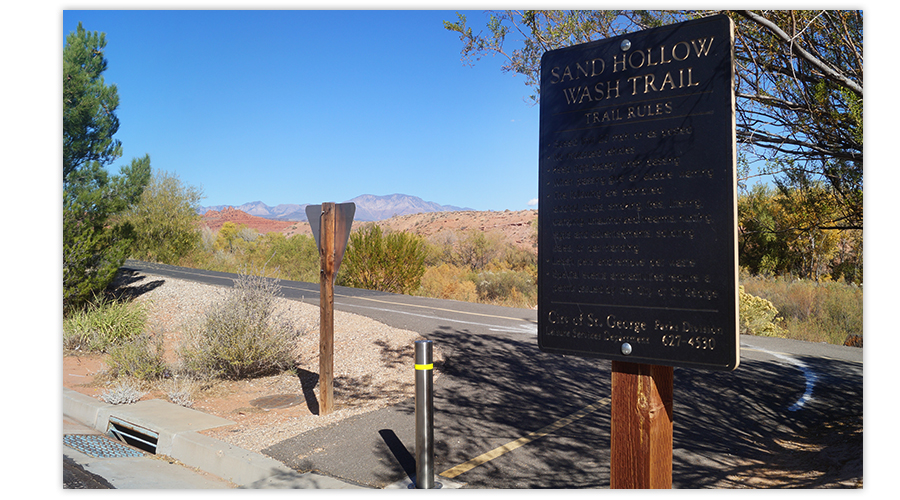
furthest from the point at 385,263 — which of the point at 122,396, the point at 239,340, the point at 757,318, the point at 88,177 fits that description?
the point at 122,396

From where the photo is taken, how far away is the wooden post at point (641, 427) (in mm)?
2594

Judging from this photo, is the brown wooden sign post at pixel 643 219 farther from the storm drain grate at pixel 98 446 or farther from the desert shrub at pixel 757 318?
the desert shrub at pixel 757 318

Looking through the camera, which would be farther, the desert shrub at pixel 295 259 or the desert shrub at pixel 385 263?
the desert shrub at pixel 295 259

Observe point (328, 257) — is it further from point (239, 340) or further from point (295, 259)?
point (295, 259)

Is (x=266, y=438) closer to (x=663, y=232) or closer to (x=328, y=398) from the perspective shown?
(x=328, y=398)

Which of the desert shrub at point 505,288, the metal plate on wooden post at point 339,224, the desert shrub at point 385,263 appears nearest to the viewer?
the metal plate on wooden post at point 339,224

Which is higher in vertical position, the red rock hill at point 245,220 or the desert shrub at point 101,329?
the red rock hill at point 245,220

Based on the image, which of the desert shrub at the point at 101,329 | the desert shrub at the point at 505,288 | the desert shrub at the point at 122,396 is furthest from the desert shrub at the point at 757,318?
the desert shrub at the point at 101,329

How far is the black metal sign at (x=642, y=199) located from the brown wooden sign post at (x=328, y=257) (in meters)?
3.37

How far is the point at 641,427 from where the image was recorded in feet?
8.53

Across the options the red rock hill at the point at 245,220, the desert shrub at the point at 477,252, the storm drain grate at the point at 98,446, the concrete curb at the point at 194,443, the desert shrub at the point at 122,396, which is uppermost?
the red rock hill at the point at 245,220

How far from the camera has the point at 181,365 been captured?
7629mm

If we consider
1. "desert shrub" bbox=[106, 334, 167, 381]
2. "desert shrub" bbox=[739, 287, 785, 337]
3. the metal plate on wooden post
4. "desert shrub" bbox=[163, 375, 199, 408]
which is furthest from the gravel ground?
"desert shrub" bbox=[739, 287, 785, 337]

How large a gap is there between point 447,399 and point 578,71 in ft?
14.3
